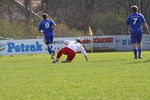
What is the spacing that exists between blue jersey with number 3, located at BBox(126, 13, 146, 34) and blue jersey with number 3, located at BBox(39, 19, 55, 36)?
158 inches

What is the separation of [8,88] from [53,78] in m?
1.74

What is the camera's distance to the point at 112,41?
37.8 meters

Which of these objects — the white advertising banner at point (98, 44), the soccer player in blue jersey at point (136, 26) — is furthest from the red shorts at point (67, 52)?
the white advertising banner at point (98, 44)

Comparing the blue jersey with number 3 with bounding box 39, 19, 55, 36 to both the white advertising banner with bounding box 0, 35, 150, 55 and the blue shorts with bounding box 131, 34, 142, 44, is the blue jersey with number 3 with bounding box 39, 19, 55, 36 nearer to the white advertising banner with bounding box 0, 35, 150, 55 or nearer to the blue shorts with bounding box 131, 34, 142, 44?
the blue shorts with bounding box 131, 34, 142, 44

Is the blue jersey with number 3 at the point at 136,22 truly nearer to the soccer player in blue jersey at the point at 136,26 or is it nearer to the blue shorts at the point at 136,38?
the soccer player in blue jersey at the point at 136,26

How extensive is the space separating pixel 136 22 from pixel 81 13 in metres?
46.9

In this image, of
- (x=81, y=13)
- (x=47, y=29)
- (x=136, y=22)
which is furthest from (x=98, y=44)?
(x=81, y=13)

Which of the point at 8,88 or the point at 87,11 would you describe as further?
the point at 87,11

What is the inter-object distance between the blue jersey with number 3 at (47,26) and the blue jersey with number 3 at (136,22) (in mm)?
4021

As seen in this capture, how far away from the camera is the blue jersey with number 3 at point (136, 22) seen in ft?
57.2

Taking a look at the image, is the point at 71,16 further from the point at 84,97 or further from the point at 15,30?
the point at 84,97

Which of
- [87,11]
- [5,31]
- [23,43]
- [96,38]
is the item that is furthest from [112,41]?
[87,11]

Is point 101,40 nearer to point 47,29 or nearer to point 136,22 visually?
point 47,29

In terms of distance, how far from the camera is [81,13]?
6419cm
